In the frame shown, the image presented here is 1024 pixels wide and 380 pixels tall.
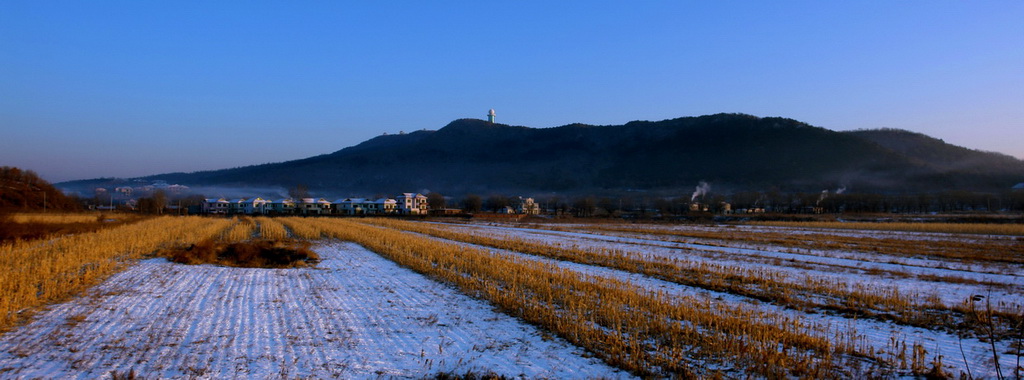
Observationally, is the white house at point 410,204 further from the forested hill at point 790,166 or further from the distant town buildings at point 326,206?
the forested hill at point 790,166

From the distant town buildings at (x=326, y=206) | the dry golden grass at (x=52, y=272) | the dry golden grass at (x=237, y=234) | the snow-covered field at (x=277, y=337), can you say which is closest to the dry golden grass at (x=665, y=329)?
A: the snow-covered field at (x=277, y=337)

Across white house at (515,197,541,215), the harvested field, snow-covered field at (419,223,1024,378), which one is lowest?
white house at (515,197,541,215)

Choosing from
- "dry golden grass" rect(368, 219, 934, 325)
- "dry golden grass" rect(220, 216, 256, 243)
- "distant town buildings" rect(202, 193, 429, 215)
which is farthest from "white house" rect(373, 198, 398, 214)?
"dry golden grass" rect(368, 219, 934, 325)

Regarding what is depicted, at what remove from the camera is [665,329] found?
309 inches

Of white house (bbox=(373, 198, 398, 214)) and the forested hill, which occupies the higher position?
the forested hill

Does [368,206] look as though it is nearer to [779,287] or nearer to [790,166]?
[779,287]

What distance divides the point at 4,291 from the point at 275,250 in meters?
8.31

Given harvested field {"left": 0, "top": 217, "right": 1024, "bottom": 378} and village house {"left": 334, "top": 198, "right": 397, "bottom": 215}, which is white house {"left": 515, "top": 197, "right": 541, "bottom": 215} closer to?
village house {"left": 334, "top": 198, "right": 397, "bottom": 215}

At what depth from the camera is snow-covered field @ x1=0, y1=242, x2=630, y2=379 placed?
6.07 m

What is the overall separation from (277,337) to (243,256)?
1086 centimetres

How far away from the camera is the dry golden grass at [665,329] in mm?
6320

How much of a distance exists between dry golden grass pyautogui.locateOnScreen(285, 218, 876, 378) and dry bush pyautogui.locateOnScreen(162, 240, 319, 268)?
23.2ft

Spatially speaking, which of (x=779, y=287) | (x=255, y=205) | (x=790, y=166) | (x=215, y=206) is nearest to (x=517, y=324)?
(x=779, y=287)

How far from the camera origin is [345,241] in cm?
2706
